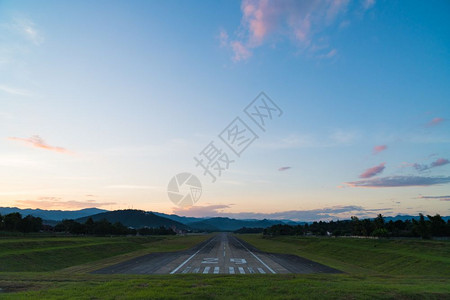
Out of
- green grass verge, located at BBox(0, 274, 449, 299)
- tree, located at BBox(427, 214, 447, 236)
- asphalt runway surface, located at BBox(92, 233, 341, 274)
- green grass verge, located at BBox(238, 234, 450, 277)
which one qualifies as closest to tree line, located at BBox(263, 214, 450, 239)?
tree, located at BBox(427, 214, 447, 236)

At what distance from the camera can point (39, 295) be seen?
15336 millimetres

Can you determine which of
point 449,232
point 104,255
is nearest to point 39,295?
point 104,255

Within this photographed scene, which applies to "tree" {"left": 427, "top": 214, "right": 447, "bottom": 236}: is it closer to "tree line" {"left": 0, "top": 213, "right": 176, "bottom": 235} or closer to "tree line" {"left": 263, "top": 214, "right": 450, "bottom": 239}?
"tree line" {"left": 263, "top": 214, "right": 450, "bottom": 239}

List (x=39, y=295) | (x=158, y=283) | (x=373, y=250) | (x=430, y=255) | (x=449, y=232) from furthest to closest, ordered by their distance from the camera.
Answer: (x=449, y=232), (x=373, y=250), (x=430, y=255), (x=158, y=283), (x=39, y=295)

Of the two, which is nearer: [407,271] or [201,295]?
[201,295]

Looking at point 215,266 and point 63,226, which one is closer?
point 215,266

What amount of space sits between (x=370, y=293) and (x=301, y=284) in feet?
13.3

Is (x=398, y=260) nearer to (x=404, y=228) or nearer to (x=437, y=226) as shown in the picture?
(x=437, y=226)

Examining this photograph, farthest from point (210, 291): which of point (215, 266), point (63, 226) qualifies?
point (63, 226)

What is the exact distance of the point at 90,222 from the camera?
14012cm

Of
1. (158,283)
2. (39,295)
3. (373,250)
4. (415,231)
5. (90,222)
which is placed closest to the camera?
(39,295)

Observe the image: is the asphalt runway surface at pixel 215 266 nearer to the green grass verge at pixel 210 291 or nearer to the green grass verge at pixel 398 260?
the green grass verge at pixel 398 260

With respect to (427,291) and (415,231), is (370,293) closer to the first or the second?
(427,291)

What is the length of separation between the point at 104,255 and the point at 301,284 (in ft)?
166
